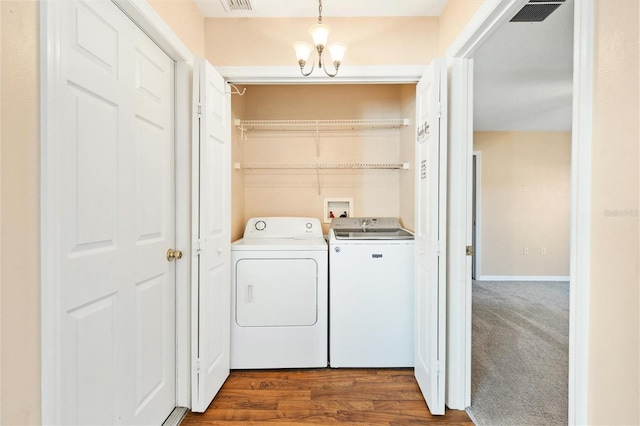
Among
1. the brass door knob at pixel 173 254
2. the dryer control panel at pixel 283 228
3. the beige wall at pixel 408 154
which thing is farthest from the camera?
the dryer control panel at pixel 283 228

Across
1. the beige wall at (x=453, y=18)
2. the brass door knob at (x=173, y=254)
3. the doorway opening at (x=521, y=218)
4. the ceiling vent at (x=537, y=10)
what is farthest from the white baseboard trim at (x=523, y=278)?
the brass door knob at (x=173, y=254)

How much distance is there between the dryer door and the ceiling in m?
1.50

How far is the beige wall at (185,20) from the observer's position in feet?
4.81

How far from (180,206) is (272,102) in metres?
1.69

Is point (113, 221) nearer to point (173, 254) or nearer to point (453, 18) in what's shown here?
point (173, 254)

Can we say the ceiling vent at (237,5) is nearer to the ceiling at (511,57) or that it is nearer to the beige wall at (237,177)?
the ceiling at (511,57)

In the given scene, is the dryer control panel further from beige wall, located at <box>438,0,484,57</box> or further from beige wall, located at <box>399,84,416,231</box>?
beige wall, located at <box>438,0,484,57</box>

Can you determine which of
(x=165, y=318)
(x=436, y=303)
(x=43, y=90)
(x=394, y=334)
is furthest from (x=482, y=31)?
(x=165, y=318)

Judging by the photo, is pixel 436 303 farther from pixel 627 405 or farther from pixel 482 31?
pixel 482 31

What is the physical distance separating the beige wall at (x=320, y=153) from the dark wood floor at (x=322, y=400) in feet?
4.59

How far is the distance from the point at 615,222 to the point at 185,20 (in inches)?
86.3

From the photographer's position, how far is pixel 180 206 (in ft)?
5.40

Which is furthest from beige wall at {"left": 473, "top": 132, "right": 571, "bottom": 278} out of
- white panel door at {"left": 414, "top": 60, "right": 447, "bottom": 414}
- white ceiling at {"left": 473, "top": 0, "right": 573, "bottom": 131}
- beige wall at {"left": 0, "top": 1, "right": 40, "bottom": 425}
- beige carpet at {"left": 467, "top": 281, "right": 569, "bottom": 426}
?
beige wall at {"left": 0, "top": 1, "right": 40, "bottom": 425}

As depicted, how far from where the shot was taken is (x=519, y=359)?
7.36ft
